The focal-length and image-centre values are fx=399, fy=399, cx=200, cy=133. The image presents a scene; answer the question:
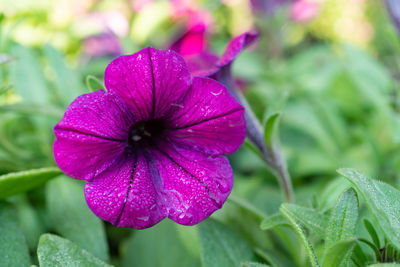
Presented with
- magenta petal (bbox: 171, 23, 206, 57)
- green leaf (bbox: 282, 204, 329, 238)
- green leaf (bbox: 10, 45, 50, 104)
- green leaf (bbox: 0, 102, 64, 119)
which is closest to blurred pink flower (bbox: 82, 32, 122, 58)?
magenta petal (bbox: 171, 23, 206, 57)

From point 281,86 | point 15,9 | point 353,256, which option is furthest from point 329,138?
point 15,9

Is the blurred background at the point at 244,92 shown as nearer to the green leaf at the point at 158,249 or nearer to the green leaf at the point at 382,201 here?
the green leaf at the point at 158,249

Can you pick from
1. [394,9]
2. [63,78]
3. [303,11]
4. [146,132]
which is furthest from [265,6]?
[146,132]

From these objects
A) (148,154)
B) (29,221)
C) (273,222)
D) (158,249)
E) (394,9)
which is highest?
(394,9)

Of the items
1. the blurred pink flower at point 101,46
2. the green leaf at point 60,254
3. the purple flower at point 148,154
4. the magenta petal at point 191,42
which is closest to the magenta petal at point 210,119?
the purple flower at point 148,154

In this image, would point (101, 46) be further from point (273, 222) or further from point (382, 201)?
point (382, 201)

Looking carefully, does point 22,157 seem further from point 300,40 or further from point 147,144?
point 300,40
